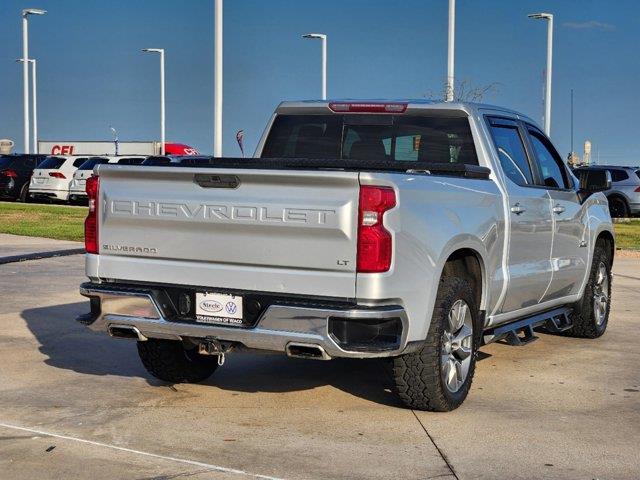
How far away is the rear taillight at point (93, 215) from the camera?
7.19 m

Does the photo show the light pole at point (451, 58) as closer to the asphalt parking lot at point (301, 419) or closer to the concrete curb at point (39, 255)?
the concrete curb at point (39, 255)

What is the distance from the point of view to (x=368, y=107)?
337 inches

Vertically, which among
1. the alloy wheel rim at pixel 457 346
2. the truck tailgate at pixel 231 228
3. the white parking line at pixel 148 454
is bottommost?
the white parking line at pixel 148 454

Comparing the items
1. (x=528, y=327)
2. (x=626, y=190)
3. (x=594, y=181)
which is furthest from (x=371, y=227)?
(x=626, y=190)

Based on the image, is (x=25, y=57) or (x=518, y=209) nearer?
(x=518, y=209)

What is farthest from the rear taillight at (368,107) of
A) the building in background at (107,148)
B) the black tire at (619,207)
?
the building in background at (107,148)

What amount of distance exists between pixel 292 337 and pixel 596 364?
359cm

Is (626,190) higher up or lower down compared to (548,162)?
lower down

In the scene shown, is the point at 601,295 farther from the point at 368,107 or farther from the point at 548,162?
the point at 368,107

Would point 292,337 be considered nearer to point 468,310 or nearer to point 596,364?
point 468,310

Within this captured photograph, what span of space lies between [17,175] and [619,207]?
1933cm

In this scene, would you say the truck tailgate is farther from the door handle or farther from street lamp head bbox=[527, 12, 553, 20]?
street lamp head bbox=[527, 12, 553, 20]

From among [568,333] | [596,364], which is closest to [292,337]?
[596,364]

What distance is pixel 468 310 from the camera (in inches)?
295
